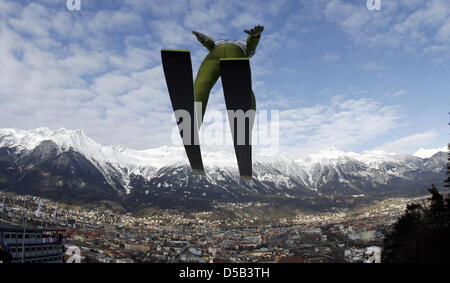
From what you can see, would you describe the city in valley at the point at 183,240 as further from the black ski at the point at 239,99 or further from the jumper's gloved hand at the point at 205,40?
the jumper's gloved hand at the point at 205,40

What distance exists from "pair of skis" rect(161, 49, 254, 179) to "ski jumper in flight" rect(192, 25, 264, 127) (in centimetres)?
76

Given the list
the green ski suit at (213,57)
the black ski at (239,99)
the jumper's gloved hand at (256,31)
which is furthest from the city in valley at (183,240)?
the jumper's gloved hand at (256,31)

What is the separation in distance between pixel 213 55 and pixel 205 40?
0.65 metres

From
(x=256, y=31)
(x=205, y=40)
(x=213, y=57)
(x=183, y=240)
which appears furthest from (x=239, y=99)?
(x=183, y=240)

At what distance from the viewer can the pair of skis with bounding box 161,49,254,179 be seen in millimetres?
10008

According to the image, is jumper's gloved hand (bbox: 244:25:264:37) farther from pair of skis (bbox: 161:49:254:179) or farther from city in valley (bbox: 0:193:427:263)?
city in valley (bbox: 0:193:427:263)

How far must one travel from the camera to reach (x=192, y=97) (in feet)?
34.7

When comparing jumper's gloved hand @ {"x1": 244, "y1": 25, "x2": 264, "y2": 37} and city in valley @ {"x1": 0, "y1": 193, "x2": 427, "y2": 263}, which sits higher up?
jumper's gloved hand @ {"x1": 244, "y1": 25, "x2": 264, "y2": 37}

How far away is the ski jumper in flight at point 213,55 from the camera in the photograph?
11.4 meters

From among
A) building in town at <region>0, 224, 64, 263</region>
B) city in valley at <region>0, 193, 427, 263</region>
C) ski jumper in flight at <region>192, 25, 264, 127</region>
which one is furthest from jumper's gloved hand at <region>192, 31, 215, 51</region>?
city in valley at <region>0, 193, 427, 263</region>
